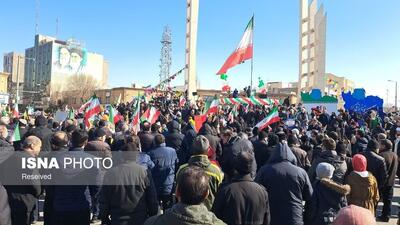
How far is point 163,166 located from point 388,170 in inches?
170

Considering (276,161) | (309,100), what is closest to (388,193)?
(276,161)

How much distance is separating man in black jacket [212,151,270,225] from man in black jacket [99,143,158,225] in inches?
43.9

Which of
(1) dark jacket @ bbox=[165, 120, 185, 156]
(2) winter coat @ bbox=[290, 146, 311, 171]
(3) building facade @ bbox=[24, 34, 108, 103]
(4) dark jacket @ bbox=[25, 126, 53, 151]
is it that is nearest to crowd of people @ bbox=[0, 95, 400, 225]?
(2) winter coat @ bbox=[290, 146, 311, 171]

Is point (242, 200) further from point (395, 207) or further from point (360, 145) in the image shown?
point (395, 207)

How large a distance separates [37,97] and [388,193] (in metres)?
82.0

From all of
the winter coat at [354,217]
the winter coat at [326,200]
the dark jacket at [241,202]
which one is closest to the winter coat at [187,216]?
the winter coat at [354,217]

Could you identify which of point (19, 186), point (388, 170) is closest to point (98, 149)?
point (19, 186)

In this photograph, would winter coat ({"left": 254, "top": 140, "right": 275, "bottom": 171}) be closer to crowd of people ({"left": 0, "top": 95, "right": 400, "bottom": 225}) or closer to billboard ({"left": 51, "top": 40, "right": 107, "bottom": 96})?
crowd of people ({"left": 0, "top": 95, "right": 400, "bottom": 225})

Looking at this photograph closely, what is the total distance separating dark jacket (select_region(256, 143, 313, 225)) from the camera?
187 inches

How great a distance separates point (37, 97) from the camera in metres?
80.9

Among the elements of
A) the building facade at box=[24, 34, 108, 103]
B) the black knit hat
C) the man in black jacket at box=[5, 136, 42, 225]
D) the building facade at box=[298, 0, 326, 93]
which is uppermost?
the building facade at box=[24, 34, 108, 103]

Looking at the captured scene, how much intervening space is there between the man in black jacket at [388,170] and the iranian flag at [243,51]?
1098cm

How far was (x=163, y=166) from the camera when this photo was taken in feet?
21.5

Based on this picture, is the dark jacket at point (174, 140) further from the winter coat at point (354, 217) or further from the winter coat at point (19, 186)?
the winter coat at point (354, 217)
